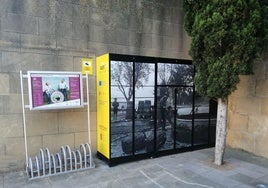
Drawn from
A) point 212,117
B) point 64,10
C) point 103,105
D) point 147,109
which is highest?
point 64,10

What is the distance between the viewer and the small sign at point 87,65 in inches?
176

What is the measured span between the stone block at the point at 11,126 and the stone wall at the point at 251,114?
4580 mm

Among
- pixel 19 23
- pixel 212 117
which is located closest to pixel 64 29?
pixel 19 23

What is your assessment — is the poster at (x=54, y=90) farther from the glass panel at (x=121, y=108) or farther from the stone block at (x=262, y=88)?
the stone block at (x=262, y=88)

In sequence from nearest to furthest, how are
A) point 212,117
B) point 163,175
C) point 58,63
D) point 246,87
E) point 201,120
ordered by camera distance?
1. point 163,175
2. point 58,63
3. point 246,87
4. point 201,120
5. point 212,117

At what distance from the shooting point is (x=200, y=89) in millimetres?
4230

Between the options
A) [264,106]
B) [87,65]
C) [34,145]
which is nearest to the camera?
[34,145]

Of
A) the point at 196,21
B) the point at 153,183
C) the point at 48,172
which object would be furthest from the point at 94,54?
the point at 153,183

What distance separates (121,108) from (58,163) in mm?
1482

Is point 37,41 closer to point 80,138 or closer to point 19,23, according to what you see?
point 19,23

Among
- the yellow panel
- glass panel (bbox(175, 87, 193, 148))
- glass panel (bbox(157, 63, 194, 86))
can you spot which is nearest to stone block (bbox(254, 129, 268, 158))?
glass panel (bbox(175, 87, 193, 148))

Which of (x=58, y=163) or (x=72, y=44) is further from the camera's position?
(x=72, y=44)

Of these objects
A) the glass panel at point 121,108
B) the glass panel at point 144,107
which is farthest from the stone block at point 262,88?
the glass panel at point 121,108

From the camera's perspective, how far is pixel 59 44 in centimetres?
424
